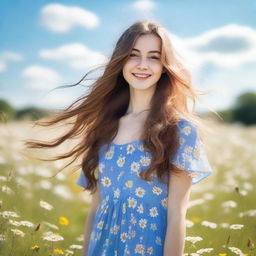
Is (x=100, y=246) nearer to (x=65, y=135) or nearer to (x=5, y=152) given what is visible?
(x=65, y=135)

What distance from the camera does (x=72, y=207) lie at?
5.80m

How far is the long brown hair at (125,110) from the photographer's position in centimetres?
270

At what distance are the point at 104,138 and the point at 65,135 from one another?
43 cm

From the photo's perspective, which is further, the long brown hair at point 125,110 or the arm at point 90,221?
the arm at point 90,221

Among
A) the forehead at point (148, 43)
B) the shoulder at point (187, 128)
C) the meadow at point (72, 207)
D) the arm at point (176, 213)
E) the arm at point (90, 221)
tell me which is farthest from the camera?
the meadow at point (72, 207)

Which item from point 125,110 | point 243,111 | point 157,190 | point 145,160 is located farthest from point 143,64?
point 243,111

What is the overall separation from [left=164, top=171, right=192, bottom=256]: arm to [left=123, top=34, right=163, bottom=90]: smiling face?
60 centimetres

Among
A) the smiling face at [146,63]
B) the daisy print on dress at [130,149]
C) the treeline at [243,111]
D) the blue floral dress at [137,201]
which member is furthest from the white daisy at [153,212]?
the treeline at [243,111]

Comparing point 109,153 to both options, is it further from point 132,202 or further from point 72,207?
point 72,207

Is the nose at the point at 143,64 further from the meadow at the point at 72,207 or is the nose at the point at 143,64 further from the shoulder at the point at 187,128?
the meadow at the point at 72,207

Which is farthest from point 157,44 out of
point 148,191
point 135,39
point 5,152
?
point 5,152

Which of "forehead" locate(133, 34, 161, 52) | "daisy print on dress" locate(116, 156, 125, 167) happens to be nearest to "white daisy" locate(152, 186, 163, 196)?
"daisy print on dress" locate(116, 156, 125, 167)

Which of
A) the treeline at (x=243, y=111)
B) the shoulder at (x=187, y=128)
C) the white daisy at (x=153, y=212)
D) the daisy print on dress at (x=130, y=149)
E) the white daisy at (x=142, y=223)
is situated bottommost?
the white daisy at (x=142, y=223)

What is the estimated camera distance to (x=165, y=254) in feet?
8.50
